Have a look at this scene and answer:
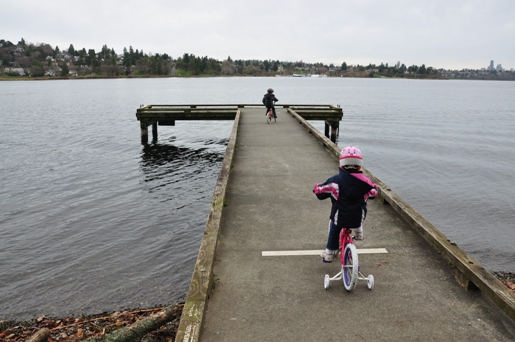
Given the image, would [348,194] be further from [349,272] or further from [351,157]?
[349,272]

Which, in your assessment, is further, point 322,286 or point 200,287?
point 322,286

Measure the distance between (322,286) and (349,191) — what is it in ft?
4.50

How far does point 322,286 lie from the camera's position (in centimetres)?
557

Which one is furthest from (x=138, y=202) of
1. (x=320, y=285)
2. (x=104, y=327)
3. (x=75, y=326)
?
(x=320, y=285)

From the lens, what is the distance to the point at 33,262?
11.4 meters

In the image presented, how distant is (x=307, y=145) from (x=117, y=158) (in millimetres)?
13931

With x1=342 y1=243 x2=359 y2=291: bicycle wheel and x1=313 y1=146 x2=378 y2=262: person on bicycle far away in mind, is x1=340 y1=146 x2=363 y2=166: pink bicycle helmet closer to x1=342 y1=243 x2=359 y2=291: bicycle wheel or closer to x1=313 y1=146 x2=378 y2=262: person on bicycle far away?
x1=313 y1=146 x2=378 y2=262: person on bicycle far away

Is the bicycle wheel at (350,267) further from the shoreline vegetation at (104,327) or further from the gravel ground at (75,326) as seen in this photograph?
the gravel ground at (75,326)

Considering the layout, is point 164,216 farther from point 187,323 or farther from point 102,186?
point 187,323

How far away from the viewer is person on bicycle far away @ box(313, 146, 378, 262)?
5.38 metres

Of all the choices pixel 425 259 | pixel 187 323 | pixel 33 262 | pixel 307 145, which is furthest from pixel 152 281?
pixel 307 145

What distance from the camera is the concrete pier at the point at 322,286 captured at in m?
4.63

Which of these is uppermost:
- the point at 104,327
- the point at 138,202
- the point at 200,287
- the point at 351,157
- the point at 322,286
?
the point at 351,157

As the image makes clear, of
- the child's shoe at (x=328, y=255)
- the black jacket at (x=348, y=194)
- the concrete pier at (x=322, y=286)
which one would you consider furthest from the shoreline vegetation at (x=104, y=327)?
the black jacket at (x=348, y=194)
